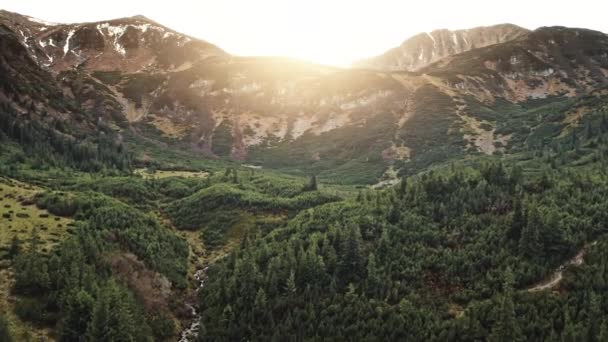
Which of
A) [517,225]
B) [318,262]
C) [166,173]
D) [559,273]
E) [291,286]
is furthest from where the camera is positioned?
[166,173]

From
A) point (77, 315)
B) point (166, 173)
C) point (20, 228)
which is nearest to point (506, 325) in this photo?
point (77, 315)

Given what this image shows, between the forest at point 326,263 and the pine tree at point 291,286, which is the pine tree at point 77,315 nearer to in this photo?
the forest at point 326,263

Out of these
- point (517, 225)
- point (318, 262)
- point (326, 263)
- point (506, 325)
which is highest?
point (517, 225)

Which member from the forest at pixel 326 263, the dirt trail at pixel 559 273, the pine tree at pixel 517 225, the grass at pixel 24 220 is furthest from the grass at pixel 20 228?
the pine tree at pixel 517 225

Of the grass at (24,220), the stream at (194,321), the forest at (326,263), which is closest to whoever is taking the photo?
the forest at (326,263)

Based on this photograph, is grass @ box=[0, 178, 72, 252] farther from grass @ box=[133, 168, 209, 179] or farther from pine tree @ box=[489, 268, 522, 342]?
pine tree @ box=[489, 268, 522, 342]

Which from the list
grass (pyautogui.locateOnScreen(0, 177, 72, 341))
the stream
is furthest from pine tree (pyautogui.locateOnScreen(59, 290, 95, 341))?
Answer: the stream

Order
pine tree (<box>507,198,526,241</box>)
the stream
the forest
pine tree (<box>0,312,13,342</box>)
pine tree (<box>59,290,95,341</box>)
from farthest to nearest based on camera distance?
pine tree (<box>507,198,526,241</box>), the stream, the forest, pine tree (<box>59,290,95,341</box>), pine tree (<box>0,312,13,342</box>)

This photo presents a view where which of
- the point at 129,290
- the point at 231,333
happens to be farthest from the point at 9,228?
the point at 231,333

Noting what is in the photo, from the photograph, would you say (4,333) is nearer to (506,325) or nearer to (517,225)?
(506,325)
